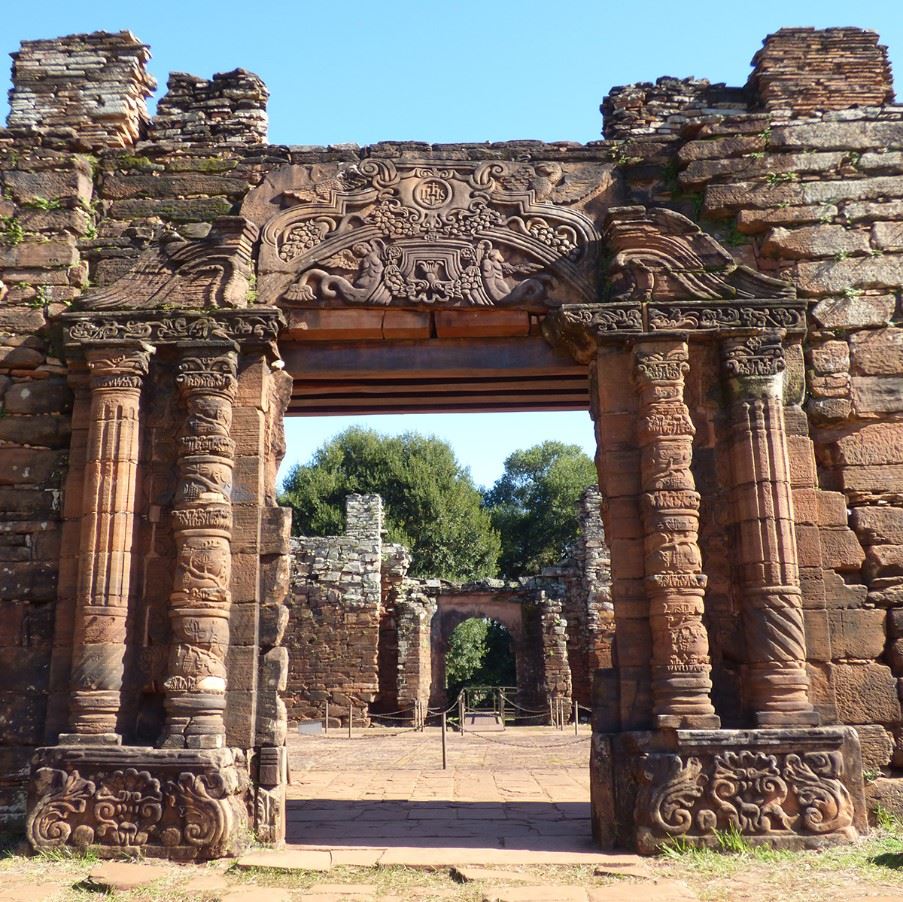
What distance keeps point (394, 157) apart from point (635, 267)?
2.24 meters

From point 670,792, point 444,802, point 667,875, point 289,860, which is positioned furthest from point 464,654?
point 667,875

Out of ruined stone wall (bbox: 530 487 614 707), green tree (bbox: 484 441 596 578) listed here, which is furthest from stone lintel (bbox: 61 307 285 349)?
green tree (bbox: 484 441 596 578)

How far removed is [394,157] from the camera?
7.55 meters

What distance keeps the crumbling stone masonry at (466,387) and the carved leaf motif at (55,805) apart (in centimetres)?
2

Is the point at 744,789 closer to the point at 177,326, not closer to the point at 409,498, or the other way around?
the point at 177,326

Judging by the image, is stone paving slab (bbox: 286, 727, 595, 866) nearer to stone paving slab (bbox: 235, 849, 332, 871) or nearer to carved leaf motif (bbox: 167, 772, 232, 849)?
stone paving slab (bbox: 235, 849, 332, 871)

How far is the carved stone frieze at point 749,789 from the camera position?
5723mm

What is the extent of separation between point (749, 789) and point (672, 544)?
1.64 m

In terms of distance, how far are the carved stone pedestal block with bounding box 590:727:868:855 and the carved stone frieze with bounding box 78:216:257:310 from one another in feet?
14.8

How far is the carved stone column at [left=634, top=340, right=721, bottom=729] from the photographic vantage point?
6.03 meters

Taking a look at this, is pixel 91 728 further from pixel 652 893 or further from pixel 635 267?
pixel 635 267

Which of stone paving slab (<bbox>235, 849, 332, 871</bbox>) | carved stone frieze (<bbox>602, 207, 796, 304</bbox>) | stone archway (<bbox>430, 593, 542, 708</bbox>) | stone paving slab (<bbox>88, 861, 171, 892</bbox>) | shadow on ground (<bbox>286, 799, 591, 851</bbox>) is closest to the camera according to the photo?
stone paving slab (<bbox>88, 861, 171, 892</bbox>)

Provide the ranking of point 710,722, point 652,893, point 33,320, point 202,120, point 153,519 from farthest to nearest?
point 202,120 < point 33,320 < point 153,519 < point 710,722 < point 652,893

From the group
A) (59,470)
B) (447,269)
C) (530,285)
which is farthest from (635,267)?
(59,470)
